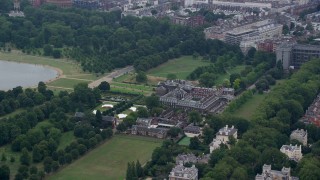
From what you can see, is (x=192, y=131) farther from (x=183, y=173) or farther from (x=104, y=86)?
(x=104, y=86)

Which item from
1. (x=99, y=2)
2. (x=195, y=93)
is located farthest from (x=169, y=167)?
(x=99, y=2)

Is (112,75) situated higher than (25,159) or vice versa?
(112,75)

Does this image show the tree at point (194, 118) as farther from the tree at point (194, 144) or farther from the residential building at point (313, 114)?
the residential building at point (313, 114)

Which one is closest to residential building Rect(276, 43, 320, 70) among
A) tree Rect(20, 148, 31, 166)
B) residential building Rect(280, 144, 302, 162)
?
residential building Rect(280, 144, 302, 162)

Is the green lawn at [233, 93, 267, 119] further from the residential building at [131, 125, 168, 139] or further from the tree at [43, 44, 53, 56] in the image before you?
the tree at [43, 44, 53, 56]

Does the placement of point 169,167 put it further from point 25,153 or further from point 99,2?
point 99,2

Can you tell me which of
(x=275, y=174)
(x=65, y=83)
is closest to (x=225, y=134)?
(x=275, y=174)
